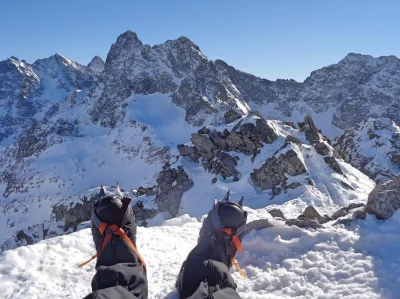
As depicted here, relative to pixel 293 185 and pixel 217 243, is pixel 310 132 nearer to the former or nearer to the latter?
pixel 293 185

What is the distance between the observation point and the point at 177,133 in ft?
266

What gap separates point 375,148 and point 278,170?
96.9 ft

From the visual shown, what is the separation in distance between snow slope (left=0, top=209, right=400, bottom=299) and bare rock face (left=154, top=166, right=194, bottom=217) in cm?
2214

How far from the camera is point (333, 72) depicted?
446 ft

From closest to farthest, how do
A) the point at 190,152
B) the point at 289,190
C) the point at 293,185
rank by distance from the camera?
the point at 289,190
the point at 293,185
the point at 190,152

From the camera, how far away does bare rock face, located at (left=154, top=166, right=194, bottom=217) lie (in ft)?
94.8

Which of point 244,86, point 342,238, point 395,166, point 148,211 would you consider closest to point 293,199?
point 148,211

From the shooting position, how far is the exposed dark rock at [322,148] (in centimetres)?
2925

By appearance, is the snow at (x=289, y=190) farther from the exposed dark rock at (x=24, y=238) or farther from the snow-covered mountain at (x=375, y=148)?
the exposed dark rock at (x=24, y=238)

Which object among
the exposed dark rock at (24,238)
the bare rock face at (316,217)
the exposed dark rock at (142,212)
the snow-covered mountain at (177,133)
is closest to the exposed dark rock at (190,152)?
the snow-covered mountain at (177,133)

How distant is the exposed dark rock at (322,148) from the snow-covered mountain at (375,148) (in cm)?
1491

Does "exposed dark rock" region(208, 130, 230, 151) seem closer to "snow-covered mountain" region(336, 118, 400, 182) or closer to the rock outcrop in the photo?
the rock outcrop

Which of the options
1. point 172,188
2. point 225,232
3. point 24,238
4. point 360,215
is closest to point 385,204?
point 360,215

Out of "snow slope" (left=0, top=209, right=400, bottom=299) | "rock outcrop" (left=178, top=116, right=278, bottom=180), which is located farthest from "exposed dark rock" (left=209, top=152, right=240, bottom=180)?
"snow slope" (left=0, top=209, right=400, bottom=299)
